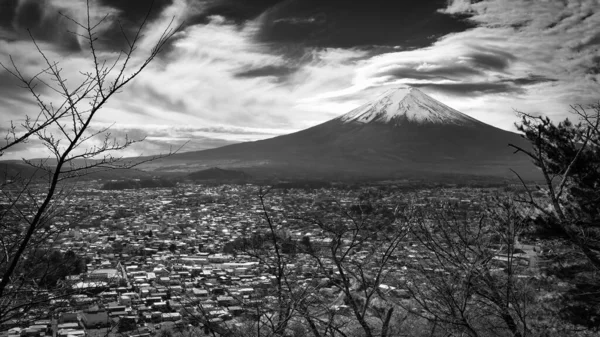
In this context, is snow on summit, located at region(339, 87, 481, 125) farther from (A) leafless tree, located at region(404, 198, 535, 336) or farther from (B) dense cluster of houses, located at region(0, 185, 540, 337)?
(A) leafless tree, located at region(404, 198, 535, 336)

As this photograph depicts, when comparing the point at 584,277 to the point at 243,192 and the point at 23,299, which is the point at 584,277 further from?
the point at 243,192

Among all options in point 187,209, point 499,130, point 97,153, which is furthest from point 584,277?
point 499,130

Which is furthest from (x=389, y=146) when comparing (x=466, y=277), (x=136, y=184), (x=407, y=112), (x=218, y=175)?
(x=466, y=277)

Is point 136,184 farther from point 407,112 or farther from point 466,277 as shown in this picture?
point 407,112

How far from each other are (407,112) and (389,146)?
30.0 m

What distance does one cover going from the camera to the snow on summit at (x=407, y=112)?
153 meters

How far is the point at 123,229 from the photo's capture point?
28.1 metres

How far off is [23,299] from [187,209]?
→ 1511 inches

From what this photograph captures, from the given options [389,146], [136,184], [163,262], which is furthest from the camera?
[389,146]

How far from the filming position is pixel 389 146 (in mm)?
132375

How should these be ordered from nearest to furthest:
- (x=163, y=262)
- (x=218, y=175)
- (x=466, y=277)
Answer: (x=466, y=277) < (x=163, y=262) < (x=218, y=175)

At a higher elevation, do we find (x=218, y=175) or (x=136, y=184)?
(x=218, y=175)

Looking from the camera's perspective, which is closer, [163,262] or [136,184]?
[163,262]

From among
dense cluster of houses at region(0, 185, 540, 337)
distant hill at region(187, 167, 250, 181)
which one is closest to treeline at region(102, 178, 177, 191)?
distant hill at region(187, 167, 250, 181)
